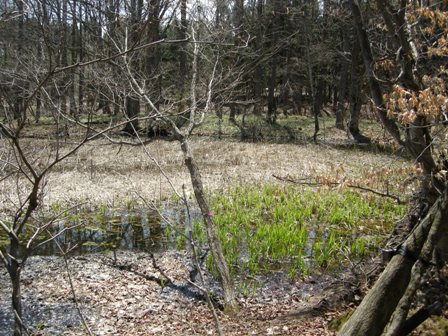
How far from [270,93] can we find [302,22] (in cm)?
589

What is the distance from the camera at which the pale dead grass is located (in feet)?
38.7

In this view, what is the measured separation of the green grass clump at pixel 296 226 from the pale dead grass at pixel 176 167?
0.83 meters

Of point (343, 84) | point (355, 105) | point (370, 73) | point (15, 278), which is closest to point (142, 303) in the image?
point (15, 278)

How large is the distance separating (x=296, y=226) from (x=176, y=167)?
21.3 ft

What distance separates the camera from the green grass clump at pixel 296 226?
766cm

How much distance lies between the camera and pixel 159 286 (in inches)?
269

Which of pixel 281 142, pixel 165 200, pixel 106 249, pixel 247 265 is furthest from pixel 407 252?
pixel 281 142

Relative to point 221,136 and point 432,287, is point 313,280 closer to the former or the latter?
point 432,287

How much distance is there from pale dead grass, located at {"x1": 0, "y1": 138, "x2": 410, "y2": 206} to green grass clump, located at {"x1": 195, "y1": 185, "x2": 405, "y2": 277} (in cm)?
83

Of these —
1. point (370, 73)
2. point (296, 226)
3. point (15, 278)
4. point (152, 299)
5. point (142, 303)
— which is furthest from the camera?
point (296, 226)

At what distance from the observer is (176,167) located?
48.9 feet

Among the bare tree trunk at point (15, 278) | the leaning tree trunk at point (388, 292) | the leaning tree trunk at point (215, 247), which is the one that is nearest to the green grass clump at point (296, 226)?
the leaning tree trunk at point (215, 247)

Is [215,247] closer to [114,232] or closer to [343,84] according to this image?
[114,232]

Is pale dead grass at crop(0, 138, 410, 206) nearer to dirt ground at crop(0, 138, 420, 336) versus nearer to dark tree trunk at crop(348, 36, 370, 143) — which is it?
dirt ground at crop(0, 138, 420, 336)
